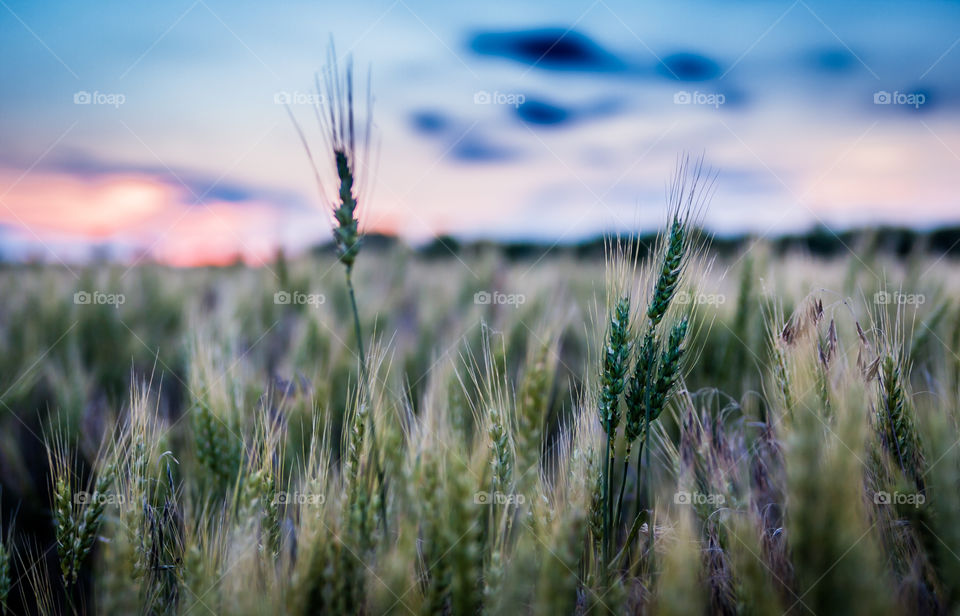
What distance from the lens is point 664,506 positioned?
2.13 metres

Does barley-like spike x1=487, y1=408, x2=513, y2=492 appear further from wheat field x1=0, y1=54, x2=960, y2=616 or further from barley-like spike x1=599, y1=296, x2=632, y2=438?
barley-like spike x1=599, y1=296, x2=632, y2=438

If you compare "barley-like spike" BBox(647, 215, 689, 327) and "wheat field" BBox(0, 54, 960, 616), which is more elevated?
"barley-like spike" BBox(647, 215, 689, 327)

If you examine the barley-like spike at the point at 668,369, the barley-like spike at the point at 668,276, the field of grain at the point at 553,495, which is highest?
the barley-like spike at the point at 668,276

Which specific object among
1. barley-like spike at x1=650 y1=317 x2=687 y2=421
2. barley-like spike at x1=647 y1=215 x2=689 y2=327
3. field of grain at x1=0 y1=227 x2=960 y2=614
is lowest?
field of grain at x1=0 y1=227 x2=960 y2=614

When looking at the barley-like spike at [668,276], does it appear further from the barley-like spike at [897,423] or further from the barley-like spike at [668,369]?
the barley-like spike at [897,423]

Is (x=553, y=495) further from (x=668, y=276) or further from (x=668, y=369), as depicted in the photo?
(x=668, y=276)

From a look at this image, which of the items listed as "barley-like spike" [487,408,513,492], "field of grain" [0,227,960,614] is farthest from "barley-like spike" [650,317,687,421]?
"barley-like spike" [487,408,513,492]

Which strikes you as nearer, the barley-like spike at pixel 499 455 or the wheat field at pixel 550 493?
the wheat field at pixel 550 493

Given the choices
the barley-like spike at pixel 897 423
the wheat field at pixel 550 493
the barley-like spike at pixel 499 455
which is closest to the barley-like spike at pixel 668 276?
the wheat field at pixel 550 493

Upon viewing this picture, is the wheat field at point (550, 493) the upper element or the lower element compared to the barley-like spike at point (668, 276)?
lower

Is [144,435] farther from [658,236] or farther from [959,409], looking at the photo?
[959,409]

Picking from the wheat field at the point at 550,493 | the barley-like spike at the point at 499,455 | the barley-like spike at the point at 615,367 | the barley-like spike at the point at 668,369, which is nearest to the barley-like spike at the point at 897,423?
the wheat field at the point at 550,493

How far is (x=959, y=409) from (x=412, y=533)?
2.09m

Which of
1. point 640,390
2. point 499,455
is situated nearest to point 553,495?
point 499,455
